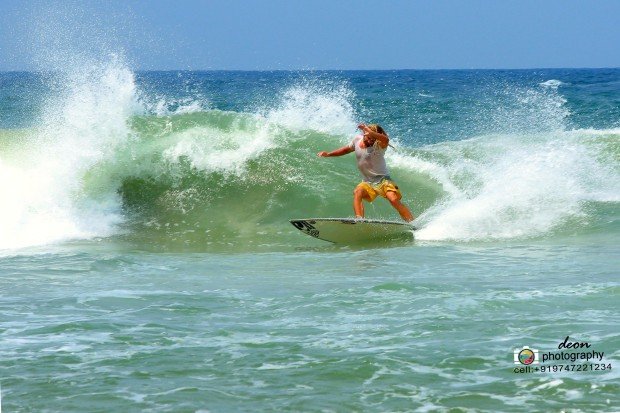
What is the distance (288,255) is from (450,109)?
24.6m

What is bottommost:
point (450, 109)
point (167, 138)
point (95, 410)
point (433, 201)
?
point (95, 410)

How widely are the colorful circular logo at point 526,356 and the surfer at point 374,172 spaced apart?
580cm

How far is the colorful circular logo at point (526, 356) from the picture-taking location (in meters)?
6.13

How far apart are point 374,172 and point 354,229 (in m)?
0.89

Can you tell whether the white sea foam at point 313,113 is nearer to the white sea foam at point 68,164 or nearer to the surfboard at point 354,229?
the white sea foam at point 68,164

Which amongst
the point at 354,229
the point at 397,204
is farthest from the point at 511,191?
the point at 354,229

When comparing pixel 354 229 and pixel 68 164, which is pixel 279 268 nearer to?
pixel 354 229

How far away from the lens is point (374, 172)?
40.0 ft

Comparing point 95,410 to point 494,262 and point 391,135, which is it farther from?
point 391,135

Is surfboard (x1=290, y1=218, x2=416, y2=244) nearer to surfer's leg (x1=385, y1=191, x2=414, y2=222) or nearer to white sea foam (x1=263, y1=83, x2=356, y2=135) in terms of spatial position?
surfer's leg (x1=385, y1=191, x2=414, y2=222)

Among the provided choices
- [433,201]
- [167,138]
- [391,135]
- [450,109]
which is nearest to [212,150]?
[167,138]

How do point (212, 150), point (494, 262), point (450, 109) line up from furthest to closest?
point (450, 109)
point (212, 150)
point (494, 262)

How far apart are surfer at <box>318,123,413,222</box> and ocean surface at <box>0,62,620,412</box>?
0.68 metres

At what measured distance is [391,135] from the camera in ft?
93.7
